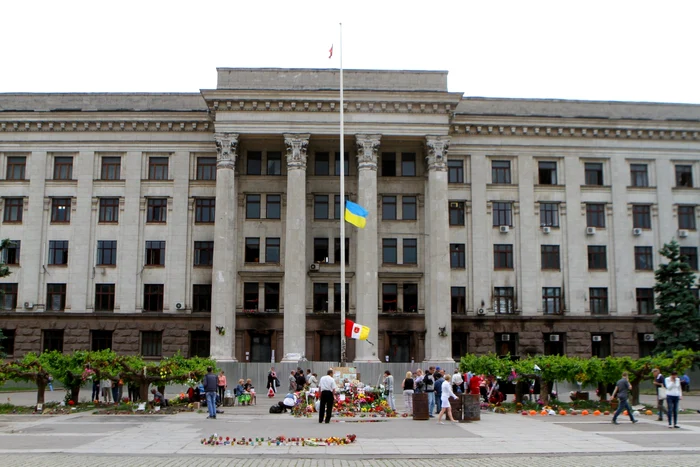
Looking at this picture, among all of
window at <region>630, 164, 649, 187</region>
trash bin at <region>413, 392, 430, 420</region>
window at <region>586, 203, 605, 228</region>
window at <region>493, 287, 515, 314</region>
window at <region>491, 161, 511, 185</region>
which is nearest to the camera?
trash bin at <region>413, 392, 430, 420</region>

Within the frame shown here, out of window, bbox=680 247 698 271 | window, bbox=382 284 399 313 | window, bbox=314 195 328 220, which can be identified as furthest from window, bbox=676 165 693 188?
window, bbox=314 195 328 220

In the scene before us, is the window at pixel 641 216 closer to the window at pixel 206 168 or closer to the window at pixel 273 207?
the window at pixel 273 207

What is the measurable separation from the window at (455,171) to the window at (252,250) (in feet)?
44.2

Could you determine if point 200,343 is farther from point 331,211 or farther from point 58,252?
point 331,211

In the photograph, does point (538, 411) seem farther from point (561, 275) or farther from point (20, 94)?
point (20, 94)

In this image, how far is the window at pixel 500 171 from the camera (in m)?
51.4

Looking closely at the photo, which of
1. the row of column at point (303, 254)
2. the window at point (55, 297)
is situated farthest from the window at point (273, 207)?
the window at point (55, 297)

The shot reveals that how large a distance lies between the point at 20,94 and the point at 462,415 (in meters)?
39.4

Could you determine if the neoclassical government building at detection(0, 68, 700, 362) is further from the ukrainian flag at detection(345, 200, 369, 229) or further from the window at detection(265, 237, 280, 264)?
the ukrainian flag at detection(345, 200, 369, 229)

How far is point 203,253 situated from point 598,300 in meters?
26.3

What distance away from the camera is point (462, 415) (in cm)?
2750

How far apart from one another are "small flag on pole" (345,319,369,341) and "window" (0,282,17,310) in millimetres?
22628

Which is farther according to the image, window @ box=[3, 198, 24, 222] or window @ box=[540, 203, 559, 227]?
window @ box=[540, 203, 559, 227]

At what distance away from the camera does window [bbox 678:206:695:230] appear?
170 ft
